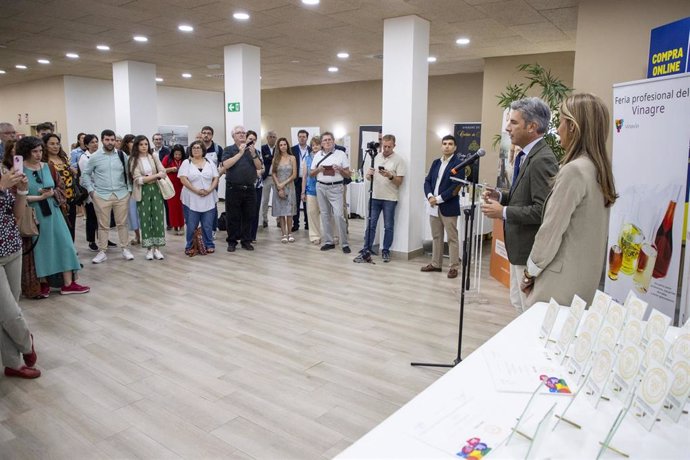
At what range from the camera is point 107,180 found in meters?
5.72

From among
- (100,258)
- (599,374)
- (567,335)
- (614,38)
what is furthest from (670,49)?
(100,258)

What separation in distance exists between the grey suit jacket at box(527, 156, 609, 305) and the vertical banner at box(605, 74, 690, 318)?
1.80 meters

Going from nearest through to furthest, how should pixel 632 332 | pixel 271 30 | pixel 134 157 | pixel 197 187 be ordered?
1. pixel 632 332
2. pixel 134 157
3. pixel 197 187
4. pixel 271 30

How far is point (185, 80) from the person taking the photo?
41.9 feet

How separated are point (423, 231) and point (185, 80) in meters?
8.76

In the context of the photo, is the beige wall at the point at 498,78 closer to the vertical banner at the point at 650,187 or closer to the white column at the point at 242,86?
the white column at the point at 242,86

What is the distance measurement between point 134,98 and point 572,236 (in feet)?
32.0

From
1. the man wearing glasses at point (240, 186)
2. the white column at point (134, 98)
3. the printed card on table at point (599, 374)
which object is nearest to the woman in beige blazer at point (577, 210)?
the printed card on table at point (599, 374)

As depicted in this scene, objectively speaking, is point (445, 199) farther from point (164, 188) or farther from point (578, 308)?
point (578, 308)

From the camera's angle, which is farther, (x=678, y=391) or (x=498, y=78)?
(x=498, y=78)

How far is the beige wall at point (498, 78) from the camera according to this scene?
29.2ft

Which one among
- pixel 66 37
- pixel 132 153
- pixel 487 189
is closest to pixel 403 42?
pixel 132 153

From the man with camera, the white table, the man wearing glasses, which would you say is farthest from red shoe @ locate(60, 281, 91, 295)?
the white table

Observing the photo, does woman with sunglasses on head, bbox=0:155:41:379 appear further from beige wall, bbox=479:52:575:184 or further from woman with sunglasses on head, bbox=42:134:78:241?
beige wall, bbox=479:52:575:184
